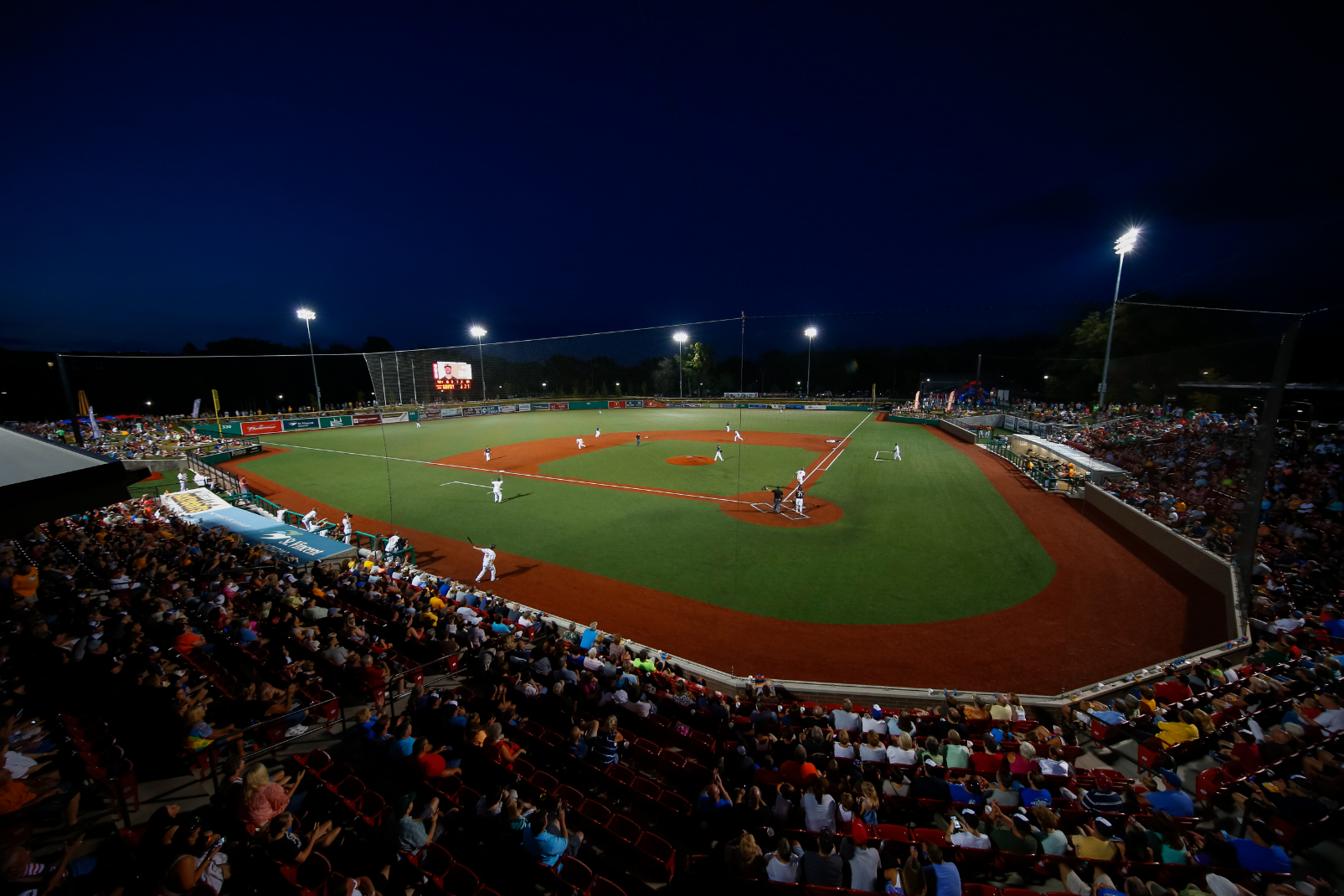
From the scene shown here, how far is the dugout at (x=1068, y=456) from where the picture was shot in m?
21.3

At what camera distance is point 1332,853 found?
5.05m

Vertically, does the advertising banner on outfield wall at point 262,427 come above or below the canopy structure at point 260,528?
above

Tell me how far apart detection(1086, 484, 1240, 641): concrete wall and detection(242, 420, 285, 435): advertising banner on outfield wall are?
2334 inches

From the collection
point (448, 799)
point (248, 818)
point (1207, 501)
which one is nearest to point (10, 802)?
point (248, 818)

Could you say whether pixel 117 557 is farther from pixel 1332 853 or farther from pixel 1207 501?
pixel 1207 501

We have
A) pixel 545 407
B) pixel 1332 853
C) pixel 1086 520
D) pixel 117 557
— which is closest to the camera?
pixel 1332 853

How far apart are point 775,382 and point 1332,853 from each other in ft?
335

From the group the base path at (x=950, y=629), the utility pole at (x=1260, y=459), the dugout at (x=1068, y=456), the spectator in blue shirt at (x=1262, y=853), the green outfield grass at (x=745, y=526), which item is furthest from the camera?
the dugout at (x=1068, y=456)

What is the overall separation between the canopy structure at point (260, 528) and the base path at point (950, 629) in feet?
9.38

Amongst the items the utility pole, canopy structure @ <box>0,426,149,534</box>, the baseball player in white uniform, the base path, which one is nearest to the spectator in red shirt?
canopy structure @ <box>0,426,149,534</box>

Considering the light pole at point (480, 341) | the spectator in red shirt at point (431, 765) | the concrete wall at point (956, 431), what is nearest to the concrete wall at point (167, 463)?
the light pole at point (480, 341)

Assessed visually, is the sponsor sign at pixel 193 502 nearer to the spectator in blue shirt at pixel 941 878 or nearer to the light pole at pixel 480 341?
the spectator in blue shirt at pixel 941 878

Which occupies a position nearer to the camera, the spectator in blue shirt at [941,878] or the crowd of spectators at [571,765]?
the spectator in blue shirt at [941,878]

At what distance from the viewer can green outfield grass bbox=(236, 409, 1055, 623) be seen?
1321cm
